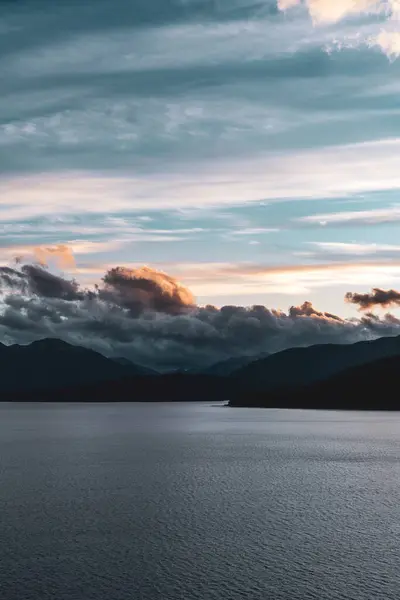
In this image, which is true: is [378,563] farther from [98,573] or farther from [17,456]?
[17,456]

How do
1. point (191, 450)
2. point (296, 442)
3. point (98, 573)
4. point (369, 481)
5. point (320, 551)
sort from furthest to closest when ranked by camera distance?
point (296, 442), point (191, 450), point (369, 481), point (320, 551), point (98, 573)

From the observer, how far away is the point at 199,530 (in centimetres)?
6756

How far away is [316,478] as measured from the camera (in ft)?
355

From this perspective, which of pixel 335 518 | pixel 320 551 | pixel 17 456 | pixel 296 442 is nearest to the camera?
pixel 320 551

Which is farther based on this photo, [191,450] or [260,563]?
[191,450]

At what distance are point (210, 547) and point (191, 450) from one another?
103475 mm

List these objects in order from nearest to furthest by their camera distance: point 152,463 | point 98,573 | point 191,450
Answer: point 98,573, point 152,463, point 191,450

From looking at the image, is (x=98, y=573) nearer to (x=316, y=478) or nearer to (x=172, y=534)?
(x=172, y=534)

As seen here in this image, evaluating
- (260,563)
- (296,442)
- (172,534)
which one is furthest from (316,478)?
(296,442)

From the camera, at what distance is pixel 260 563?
54.8m

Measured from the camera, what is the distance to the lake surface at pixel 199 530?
1914 inches

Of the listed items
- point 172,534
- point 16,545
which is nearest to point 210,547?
point 172,534

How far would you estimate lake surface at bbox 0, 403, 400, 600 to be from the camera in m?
48.6

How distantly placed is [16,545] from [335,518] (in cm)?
3499
